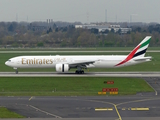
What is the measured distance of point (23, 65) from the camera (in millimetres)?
62000

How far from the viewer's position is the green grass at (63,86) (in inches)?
1702

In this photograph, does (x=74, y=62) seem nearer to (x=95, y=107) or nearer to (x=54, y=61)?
(x=54, y=61)

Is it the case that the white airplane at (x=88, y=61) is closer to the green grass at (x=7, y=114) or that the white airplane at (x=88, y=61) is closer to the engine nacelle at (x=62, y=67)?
the engine nacelle at (x=62, y=67)

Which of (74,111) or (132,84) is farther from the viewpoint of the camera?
(132,84)

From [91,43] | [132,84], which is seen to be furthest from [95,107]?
[91,43]

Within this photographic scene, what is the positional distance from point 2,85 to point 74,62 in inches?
649

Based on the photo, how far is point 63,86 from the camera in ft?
156

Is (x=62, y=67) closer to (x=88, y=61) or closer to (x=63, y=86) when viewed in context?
(x=88, y=61)

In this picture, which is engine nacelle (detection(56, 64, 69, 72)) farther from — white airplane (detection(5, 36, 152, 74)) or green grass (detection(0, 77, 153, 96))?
green grass (detection(0, 77, 153, 96))

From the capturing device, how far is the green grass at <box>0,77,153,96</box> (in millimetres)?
43219

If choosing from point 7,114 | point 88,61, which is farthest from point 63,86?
point 7,114

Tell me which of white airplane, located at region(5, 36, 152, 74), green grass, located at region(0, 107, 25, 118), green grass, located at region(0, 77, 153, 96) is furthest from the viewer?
white airplane, located at region(5, 36, 152, 74)

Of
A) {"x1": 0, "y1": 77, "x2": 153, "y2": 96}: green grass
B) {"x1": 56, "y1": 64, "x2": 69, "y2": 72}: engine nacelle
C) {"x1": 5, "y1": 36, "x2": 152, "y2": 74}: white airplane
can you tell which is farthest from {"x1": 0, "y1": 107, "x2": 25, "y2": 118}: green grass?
{"x1": 5, "y1": 36, "x2": 152, "y2": 74}: white airplane

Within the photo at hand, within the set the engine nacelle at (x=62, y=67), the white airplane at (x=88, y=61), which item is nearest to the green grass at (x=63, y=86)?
the engine nacelle at (x=62, y=67)
